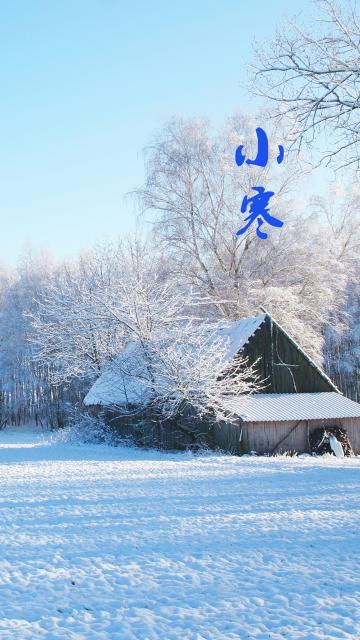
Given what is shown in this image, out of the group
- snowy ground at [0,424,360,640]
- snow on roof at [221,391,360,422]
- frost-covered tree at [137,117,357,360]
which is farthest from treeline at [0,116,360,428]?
snowy ground at [0,424,360,640]

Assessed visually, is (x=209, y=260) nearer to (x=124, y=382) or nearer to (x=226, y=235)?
(x=226, y=235)

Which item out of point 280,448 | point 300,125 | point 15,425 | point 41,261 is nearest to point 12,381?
point 15,425

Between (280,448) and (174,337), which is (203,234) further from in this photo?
(280,448)

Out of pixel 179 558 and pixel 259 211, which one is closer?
pixel 179 558

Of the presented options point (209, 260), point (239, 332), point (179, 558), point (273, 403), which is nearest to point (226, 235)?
point (209, 260)

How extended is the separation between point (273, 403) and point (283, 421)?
32.5 inches

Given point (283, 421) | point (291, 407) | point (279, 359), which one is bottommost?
point (283, 421)

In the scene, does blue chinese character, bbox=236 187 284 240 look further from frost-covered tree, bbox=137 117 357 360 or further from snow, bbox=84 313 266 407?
snow, bbox=84 313 266 407

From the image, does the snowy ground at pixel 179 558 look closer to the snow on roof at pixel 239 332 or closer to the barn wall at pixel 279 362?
the snow on roof at pixel 239 332

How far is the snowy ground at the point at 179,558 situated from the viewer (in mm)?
6465

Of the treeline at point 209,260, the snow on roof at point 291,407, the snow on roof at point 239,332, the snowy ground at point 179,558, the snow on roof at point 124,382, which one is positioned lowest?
the snowy ground at point 179,558

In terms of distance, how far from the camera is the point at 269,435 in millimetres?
24953

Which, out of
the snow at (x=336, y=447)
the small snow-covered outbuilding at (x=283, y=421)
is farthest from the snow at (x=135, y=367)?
the snow at (x=336, y=447)

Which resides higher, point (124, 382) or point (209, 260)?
point (209, 260)
